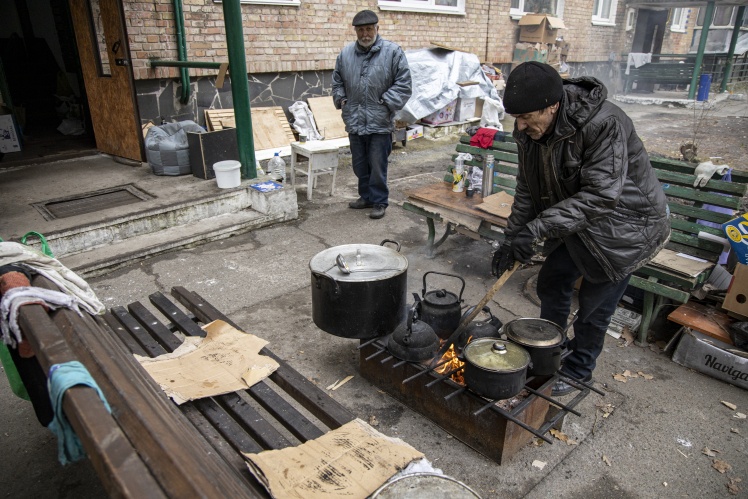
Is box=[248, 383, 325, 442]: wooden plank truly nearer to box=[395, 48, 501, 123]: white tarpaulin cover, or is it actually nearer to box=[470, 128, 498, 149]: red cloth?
box=[470, 128, 498, 149]: red cloth

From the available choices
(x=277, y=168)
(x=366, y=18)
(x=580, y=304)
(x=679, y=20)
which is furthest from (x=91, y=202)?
(x=679, y=20)

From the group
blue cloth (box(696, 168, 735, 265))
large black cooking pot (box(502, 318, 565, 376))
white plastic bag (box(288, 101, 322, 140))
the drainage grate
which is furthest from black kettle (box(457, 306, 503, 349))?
white plastic bag (box(288, 101, 322, 140))

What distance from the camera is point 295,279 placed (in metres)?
4.81

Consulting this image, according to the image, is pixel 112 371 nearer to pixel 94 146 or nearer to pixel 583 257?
pixel 583 257

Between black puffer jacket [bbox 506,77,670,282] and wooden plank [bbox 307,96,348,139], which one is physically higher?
black puffer jacket [bbox 506,77,670,282]

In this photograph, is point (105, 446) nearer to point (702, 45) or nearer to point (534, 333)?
point (534, 333)

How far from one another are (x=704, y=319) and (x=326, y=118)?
280 inches

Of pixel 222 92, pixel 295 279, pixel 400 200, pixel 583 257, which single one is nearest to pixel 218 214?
pixel 295 279

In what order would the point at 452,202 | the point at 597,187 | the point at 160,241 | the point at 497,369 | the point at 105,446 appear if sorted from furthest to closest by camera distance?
the point at 160,241 < the point at 452,202 < the point at 597,187 < the point at 497,369 < the point at 105,446

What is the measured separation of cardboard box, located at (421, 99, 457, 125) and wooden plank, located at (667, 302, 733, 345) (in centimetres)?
748

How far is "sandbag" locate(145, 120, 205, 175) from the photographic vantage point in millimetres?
6371

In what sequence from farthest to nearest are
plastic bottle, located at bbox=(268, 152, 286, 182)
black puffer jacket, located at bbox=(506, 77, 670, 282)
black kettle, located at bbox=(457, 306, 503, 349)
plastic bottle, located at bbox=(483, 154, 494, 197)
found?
plastic bottle, located at bbox=(268, 152, 286, 182)
plastic bottle, located at bbox=(483, 154, 494, 197)
black kettle, located at bbox=(457, 306, 503, 349)
black puffer jacket, located at bbox=(506, 77, 670, 282)

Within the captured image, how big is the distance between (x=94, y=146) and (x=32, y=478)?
22.2 feet

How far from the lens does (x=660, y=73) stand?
16.8 m
